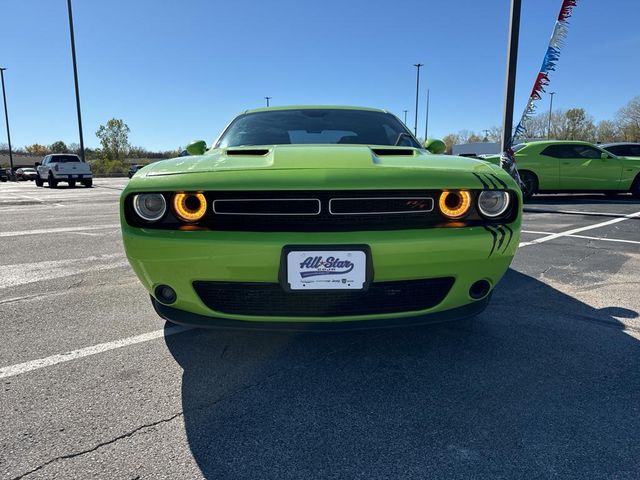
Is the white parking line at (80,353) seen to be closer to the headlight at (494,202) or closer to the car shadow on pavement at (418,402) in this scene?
the car shadow on pavement at (418,402)

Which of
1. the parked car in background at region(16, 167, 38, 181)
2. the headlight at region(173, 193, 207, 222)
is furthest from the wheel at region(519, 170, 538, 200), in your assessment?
the parked car in background at region(16, 167, 38, 181)

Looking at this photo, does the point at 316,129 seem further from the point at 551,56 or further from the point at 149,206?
the point at 551,56

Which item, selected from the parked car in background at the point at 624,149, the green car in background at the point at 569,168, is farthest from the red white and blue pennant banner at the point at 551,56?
the parked car in background at the point at 624,149

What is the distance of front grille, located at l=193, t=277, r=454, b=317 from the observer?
1.89 metres

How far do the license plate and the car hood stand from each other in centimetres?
38

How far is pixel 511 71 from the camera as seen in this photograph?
26.2ft

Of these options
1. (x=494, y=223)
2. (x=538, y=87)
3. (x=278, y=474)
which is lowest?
(x=278, y=474)

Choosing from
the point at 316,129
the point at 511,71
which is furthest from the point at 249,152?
the point at 511,71

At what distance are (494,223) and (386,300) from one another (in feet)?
1.99

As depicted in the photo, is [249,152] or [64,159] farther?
[64,159]

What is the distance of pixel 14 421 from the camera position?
1699 mm

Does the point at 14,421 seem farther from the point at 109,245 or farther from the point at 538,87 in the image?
the point at 538,87

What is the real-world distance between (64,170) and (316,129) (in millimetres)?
19203

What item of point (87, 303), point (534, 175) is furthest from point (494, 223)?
point (534, 175)
